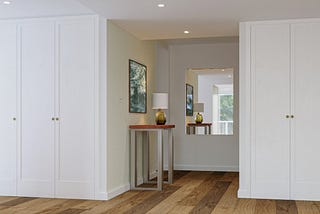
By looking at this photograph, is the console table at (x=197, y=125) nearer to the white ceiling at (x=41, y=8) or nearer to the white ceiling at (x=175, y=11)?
the white ceiling at (x=175, y=11)

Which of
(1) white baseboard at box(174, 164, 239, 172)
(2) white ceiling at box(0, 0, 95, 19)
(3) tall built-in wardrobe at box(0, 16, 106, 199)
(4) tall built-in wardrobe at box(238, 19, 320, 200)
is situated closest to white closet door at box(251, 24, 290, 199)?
(4) tall built-in wardrobe at box(238, 19, 320, 200)

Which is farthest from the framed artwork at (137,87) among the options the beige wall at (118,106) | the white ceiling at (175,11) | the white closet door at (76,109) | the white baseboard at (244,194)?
the white baseboard at (244,194)

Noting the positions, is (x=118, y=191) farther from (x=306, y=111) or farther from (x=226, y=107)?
(x=226, y=107)

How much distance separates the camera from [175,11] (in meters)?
5.14

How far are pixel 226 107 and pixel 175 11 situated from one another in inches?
144

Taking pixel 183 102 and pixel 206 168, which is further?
pixel 183 102

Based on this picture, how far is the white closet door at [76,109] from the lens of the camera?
18.2 feet

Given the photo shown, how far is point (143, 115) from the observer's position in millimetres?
7172

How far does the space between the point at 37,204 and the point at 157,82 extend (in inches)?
157

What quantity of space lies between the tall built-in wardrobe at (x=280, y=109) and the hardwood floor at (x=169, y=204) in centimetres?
30

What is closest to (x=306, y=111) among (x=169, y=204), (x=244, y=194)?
(x=244, y=194)

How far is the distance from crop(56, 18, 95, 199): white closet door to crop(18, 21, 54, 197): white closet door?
13 cm

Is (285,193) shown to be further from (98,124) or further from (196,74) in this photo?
(196,74)

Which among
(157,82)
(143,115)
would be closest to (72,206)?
(143,115)
